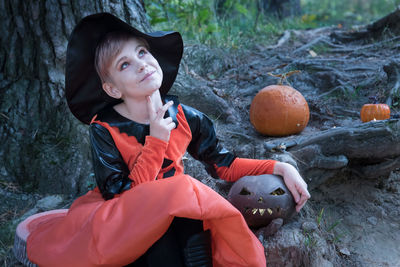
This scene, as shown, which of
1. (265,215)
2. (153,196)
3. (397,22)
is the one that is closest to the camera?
(153,196)

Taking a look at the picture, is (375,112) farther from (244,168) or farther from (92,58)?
(92,58)

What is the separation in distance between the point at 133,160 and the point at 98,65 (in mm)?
532

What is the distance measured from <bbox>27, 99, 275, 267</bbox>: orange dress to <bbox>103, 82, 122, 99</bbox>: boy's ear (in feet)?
0.49

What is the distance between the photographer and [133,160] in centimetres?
196

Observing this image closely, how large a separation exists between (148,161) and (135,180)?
11 centimetres

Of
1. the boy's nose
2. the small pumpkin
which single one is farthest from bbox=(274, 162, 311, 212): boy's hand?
the small pumpkin

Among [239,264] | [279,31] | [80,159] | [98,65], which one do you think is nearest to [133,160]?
[98,65]

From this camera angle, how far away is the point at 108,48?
6.10ft

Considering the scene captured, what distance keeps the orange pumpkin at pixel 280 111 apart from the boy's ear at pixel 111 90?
1.76 meters

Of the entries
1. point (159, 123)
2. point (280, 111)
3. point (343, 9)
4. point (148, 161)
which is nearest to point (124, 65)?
point (159, 123)

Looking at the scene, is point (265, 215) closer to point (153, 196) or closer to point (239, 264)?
point (239, 264)

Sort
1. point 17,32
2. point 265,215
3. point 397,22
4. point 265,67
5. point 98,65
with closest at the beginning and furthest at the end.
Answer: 1. point 98,65
2. point 265,215
3. point 17,32
4. point 265,67
5. point 397,22

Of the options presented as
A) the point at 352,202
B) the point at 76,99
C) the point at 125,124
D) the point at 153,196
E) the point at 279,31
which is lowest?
the point at 352,202

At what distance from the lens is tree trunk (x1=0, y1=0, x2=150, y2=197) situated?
2949mm
